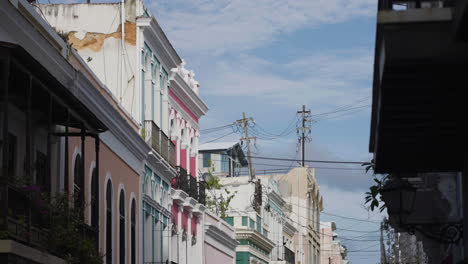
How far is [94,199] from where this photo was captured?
67.1ft

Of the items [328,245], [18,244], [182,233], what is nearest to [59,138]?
[18,244]

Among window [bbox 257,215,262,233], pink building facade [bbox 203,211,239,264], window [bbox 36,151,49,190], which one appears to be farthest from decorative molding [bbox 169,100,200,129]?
window [bbox 257,215,262,233]

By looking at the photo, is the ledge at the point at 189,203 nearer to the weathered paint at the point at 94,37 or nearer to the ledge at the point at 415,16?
the weathered paint at the point at 94,37

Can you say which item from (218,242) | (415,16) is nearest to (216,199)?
(218,242)

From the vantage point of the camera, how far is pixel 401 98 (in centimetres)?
859

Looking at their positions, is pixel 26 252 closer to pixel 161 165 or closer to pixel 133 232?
pixel 133 232

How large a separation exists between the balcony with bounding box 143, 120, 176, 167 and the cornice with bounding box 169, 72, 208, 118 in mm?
2022

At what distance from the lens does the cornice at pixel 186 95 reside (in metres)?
31.4

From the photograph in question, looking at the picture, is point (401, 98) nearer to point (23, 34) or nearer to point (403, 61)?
point (403, 61)

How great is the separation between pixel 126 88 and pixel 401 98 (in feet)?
63.6

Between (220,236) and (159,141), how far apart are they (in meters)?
10.8

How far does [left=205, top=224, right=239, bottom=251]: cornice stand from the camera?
3669 centimetres

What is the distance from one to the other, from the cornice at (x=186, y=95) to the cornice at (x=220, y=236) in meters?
3.94

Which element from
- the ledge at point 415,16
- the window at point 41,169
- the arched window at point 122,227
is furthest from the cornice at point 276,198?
the ledge at point 415,16
